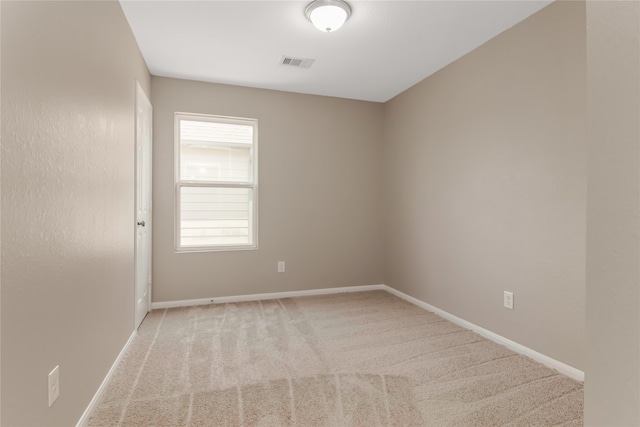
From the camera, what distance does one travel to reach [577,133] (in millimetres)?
2062

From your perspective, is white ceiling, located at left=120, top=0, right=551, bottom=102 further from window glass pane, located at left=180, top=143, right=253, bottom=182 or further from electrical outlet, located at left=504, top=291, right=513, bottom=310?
electrical outlet, located at left=504, top=291, right=513, bottom=310

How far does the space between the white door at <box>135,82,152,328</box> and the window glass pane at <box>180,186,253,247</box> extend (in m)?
0.40

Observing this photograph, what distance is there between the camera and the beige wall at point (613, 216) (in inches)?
21.9

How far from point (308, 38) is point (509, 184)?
77.5 inches

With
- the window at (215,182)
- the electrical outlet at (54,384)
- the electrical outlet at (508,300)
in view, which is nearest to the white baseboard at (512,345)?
the electrical outlet at (508,300)

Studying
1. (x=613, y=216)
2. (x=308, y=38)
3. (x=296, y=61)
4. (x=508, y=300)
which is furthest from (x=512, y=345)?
(x=296, y=61)

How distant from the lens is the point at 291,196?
3.97m

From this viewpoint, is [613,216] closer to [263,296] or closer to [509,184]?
[509,184]

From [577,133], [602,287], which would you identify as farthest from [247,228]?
[602,287]

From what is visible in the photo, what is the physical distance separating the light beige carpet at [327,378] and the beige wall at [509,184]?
1.22ft

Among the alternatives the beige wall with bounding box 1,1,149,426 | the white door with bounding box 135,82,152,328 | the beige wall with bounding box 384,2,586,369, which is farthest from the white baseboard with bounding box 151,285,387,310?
the beige wall with bounding box 1,1,149,426

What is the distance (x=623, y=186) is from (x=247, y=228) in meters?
3.60

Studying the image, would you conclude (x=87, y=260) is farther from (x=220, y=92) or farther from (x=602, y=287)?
(x=220, y=92)

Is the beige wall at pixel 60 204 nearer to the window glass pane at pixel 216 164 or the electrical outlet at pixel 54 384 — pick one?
the electrical outlet at pixel 54 384
